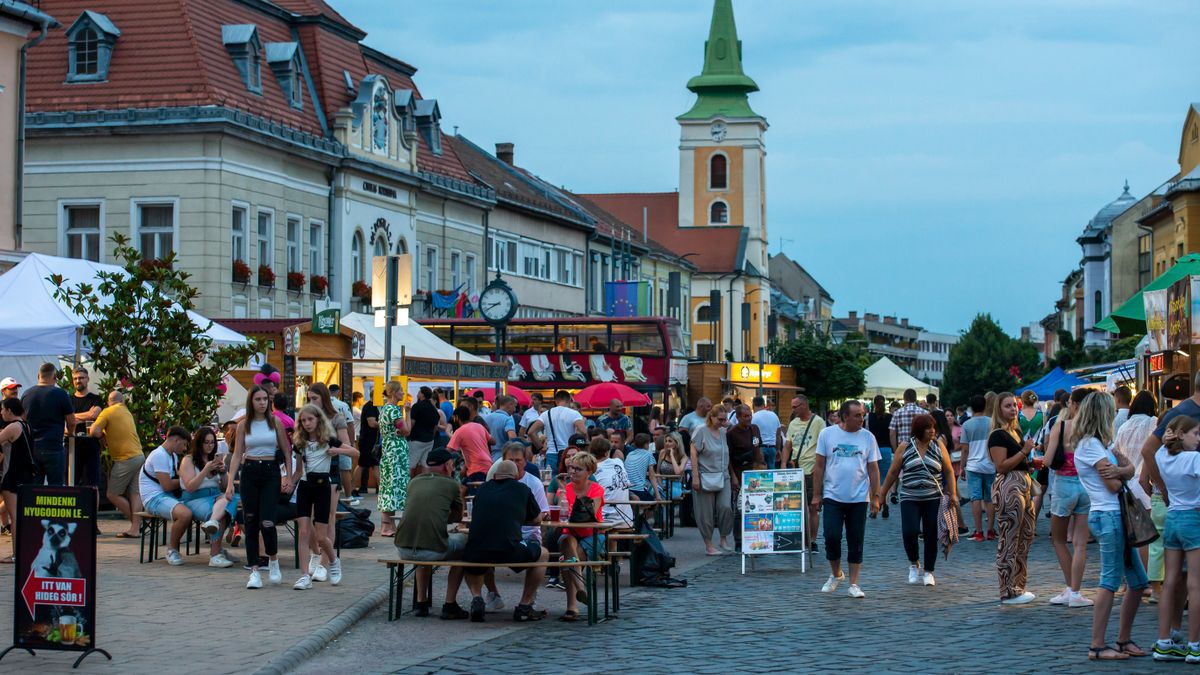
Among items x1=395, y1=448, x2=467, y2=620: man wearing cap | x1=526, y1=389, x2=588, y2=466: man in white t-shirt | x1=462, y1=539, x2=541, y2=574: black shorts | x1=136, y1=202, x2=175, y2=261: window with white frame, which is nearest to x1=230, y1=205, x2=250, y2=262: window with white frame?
x1=136, y1=202, x2=175, y2=261: window with white frame

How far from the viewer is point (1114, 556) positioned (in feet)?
39.5

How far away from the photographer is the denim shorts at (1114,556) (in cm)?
1188

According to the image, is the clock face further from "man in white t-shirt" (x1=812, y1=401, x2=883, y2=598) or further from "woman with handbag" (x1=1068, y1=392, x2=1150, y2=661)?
"woman with handbag" (x1=1068, y1=392, x2=1150, y2=661)

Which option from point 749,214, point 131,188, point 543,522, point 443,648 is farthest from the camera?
point 749,214

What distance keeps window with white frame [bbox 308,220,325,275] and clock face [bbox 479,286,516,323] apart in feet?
34.2

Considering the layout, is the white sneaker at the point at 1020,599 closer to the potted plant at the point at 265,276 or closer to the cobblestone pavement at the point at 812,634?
the cobblestone pavement at the point at 812,634

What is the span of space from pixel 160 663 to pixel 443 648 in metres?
2.24

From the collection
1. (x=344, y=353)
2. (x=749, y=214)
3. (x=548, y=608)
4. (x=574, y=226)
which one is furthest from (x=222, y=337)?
(x=749, y=214)

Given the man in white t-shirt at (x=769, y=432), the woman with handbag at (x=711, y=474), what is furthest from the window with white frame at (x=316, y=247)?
the woman with handbag at (x=711, y=474)

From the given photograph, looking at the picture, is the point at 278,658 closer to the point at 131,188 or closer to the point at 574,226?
the point at 131,188

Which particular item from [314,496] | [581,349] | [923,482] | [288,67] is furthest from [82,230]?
[923,482]

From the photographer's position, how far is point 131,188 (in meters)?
41.2

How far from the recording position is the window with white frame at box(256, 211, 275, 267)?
43.5 metres

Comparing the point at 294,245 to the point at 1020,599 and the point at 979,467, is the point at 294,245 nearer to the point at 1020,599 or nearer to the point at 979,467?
the point at 979,467
